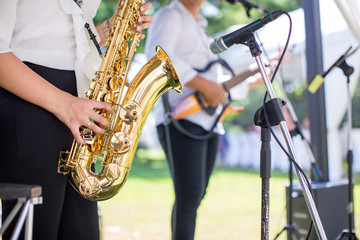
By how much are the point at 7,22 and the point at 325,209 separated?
2.64m

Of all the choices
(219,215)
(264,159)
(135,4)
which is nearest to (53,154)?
(264,159)

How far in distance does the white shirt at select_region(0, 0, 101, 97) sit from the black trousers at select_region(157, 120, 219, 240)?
3.54 feet

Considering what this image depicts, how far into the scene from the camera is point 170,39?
264cm

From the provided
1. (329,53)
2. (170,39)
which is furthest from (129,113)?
(329,53)

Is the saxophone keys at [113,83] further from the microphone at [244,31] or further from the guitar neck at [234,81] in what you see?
the guitar neck at [234,81]

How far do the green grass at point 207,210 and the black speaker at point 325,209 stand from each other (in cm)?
38

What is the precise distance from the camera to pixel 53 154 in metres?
1.43

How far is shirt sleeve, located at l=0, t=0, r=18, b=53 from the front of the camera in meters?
1.33

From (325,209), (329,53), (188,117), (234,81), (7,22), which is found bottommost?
(325,209)

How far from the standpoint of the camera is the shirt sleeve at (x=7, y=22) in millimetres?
1327

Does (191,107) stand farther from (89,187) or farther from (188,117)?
(89,187)

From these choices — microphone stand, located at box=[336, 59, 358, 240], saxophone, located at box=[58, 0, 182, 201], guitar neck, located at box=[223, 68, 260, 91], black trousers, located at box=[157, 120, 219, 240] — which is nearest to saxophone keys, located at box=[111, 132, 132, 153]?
saxophone, located at box=[58, 0, 182, 201]

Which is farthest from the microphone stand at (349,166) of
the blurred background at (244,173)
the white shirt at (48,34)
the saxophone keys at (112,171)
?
the white shirt at (48,34)

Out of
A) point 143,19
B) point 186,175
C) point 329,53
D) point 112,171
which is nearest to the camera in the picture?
point 112,171
